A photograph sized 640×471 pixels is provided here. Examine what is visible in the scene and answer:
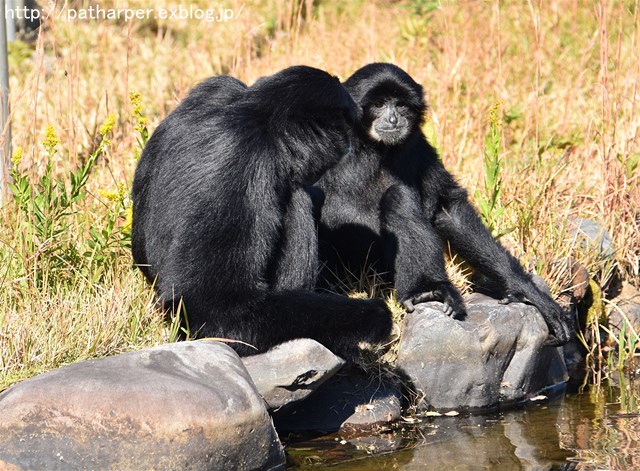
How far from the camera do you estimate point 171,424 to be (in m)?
4.15

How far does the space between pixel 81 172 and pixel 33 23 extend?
26.3 feet

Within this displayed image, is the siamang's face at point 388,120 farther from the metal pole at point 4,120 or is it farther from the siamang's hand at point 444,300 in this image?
the metal pole at point 4,120

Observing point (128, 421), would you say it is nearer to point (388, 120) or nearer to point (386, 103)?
point (388, 120)

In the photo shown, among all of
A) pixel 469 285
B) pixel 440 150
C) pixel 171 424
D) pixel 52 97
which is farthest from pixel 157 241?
pixel 52 97

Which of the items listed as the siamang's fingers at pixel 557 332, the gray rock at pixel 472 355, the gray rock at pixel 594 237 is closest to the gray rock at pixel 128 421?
the gray rock at pixel 472 355

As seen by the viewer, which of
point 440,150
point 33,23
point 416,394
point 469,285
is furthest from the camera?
point 33,23

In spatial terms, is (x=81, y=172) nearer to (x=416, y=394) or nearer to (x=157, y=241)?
(x=157, y=241)

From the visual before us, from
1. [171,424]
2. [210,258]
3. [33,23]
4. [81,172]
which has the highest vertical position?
[33,23]

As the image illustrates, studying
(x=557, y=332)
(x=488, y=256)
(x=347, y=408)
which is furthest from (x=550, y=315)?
(x=347, y=408)

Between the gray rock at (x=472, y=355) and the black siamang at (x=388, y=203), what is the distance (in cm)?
26

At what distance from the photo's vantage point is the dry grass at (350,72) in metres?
5.45

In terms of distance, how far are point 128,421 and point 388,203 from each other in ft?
8.63

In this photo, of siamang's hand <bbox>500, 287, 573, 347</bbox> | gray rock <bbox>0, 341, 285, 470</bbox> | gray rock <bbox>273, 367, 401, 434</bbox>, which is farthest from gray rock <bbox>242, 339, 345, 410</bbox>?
siamang's hand <bbox>500, 287, 573, 347</bbox>

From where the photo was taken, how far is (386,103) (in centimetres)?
641
